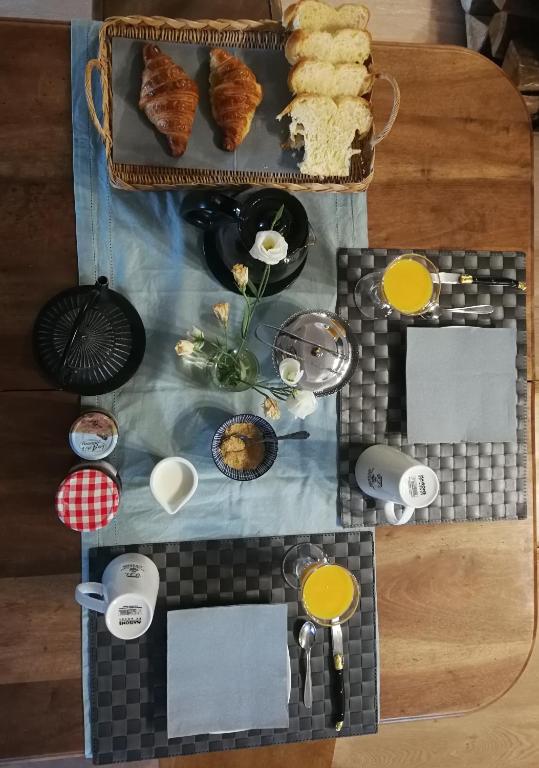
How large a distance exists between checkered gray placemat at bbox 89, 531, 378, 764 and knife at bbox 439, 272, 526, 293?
52cm

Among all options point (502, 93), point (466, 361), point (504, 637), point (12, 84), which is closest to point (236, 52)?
point (12, 84)

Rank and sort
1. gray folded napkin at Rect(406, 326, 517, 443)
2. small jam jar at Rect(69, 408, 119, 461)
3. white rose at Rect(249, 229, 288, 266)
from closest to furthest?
white rose at Rect(249, 229, 288, 266) < small jam jar at Rect(69, 408, 119, 461) < gray folded napkin at Rect(406, 326, 517, 443)

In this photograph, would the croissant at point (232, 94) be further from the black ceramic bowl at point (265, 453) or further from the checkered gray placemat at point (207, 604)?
the checkered gray placemat at point (207, 604)

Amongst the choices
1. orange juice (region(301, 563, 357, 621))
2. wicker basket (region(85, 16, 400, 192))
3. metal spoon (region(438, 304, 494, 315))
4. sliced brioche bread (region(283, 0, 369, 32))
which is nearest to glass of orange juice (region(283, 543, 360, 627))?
orange juice (region(301, 563, 357, 621))

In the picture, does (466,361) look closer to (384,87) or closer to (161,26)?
(384,87)

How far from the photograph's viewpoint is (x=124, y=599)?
0.93 metres

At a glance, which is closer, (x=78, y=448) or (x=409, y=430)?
(x=78, y=448)

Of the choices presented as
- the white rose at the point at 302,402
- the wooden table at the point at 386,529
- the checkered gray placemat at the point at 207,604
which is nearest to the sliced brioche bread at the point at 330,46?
the wooden table at the point at 386,529

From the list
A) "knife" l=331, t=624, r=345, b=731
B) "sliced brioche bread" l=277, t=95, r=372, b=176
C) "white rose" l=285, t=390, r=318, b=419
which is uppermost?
"sliced brioche bread" l=277, t=95, r=372, b=176

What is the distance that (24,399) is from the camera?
105cm

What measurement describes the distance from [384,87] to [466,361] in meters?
0.55

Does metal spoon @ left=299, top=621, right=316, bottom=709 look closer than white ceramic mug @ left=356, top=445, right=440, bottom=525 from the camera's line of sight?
No

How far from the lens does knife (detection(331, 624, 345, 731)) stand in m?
1.10

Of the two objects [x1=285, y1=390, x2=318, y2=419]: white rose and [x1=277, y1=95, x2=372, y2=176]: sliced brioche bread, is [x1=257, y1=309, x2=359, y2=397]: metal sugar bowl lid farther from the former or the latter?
[x1=277, y1=95, x2=372, y2=176]: sliced brioche bread
